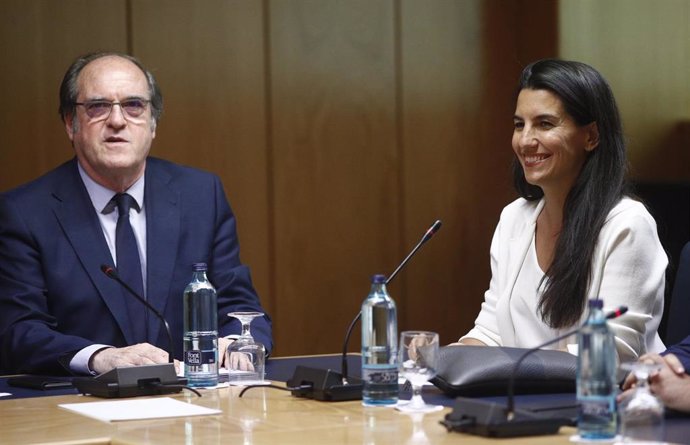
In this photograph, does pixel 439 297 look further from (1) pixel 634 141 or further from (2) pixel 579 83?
(2) pixel 579 83

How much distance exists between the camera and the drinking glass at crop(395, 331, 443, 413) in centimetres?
224

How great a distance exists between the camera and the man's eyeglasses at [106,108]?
11.8 feet

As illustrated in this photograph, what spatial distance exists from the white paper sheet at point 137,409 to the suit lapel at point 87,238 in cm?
90

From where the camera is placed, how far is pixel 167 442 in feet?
6.43

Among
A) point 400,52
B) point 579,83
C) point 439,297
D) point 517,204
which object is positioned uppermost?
point 400,52

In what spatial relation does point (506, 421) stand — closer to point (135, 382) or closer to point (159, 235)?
point (135, 382)

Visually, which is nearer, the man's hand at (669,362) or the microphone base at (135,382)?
the man's hand at (669,362)

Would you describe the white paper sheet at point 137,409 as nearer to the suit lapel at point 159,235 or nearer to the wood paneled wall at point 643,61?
the suit lapel at point 159,235

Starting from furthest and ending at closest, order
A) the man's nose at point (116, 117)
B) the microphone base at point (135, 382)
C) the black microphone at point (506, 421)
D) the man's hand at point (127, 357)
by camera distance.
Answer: the man's nose at point (116, 117) → the man's hand at point (127, 357) → the microphone base at point (135, 382) → the black microphone at point (506, 421)

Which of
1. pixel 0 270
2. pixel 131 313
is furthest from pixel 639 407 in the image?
pixel 0 270

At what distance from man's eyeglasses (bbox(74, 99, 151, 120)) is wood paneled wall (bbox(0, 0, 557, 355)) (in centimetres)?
100

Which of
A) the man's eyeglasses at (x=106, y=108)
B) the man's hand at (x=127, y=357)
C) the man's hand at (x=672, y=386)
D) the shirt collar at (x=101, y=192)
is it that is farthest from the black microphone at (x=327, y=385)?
the man's eyeglasses at (x=106, y=108)

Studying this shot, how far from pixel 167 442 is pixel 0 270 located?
5.37 ft

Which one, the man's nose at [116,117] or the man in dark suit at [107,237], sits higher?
the man's nose at [116,117]
